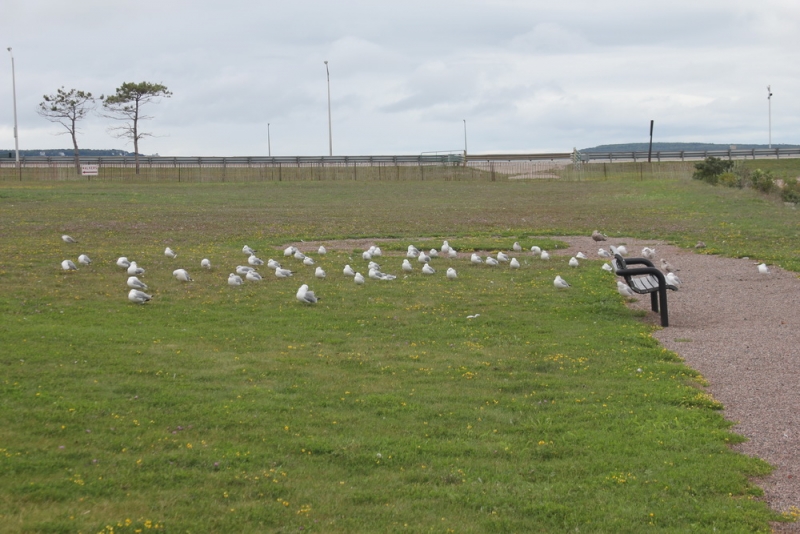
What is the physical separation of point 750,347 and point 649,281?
3.25 meters

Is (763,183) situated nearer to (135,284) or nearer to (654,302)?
(654,302)

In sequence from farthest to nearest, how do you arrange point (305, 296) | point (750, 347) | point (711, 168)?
point (711, 168) → point (305, 296) → point (750, 347)

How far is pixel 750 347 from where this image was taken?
11.1 metres

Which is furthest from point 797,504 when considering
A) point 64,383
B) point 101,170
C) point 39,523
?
point 101,170

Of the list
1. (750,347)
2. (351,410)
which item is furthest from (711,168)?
(351,410)

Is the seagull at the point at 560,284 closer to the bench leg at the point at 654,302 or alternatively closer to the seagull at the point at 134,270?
the bench leg at the point at 654,302

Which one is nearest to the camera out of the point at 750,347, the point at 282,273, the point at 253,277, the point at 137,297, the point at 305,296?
the point at 750,347

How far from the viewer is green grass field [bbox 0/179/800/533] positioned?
6.21 m

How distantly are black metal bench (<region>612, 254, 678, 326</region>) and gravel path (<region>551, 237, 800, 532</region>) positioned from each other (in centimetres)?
31

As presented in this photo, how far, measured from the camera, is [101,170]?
6612cm

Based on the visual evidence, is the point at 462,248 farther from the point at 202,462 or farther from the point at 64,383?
the point at 202,462

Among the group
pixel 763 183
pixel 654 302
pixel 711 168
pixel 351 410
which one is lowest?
pixel 351 410

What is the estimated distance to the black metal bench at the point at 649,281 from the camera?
13164mm

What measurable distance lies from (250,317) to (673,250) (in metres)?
13.6
